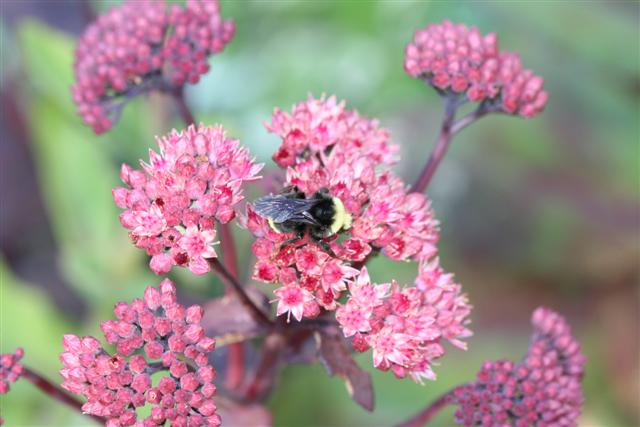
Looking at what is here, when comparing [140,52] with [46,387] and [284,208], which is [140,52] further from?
[46,387]

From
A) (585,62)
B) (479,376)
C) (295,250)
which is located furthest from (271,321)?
(585,62)

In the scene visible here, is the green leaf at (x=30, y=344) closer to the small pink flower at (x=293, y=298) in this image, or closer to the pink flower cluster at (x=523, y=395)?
the small pink flower at (x=293, y=298)

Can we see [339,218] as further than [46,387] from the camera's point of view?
No

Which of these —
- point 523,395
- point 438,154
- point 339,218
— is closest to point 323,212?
point 339,218

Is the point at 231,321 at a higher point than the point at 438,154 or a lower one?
lower

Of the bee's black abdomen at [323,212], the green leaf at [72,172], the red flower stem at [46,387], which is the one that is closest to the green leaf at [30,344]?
the green leaf at [72,172]
